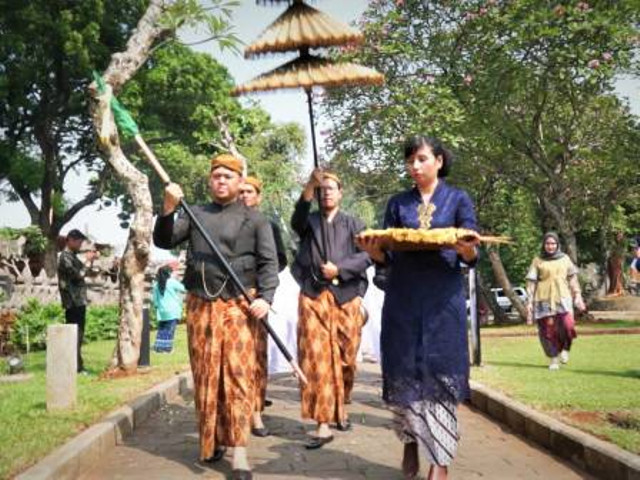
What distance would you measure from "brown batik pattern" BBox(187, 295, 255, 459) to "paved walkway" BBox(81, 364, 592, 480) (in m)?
0.32

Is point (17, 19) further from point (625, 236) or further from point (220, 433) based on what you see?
point (625, 236)

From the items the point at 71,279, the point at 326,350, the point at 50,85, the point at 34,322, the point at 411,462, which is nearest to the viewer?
the point at 411,462

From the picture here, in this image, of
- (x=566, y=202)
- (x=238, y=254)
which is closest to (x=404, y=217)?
(x=238, y=254)

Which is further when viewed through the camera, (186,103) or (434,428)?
(186,103)

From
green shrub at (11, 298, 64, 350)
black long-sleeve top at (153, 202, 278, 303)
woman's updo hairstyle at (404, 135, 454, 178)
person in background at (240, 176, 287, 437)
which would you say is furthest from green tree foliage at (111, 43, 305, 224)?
woman's updo hairstyle at (404, 135, 454, 178)

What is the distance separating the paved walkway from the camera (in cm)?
519

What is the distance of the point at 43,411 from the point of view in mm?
6930

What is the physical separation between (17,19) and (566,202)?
61.9 ft

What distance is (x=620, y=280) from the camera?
40.9m

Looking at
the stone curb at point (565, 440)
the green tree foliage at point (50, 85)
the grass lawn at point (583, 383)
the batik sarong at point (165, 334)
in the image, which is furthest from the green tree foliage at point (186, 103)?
the stone curb at point (565, 440)

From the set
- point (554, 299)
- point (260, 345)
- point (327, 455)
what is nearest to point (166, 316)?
point (554, 299)

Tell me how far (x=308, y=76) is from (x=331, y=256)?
1.71m

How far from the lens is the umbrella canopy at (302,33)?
18.7 feet

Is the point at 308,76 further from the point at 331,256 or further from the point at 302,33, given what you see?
the point at 331,256
